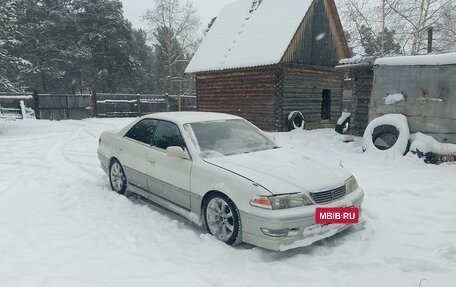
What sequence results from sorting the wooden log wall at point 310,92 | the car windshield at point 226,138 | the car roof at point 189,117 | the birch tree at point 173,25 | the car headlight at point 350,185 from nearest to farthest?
the car headlight at point 350,185 < the car windshield at point 226,138 < the car roof at point 189,117 < the wooden log wall at point 310,92 < the birch tree at point 173,25

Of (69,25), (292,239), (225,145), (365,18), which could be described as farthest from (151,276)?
(69,25)

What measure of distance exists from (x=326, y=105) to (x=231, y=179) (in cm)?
1551

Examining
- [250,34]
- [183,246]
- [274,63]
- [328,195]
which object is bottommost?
[183,246]

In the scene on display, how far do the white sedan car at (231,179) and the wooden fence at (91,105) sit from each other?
665 inches

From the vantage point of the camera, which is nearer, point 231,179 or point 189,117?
point 231,179

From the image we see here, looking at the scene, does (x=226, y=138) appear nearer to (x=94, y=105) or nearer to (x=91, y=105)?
(x=94, y=105)

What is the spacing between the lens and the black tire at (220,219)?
12.8 feet

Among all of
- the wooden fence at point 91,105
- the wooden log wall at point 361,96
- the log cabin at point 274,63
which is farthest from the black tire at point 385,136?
the wooden fence at point 91,105

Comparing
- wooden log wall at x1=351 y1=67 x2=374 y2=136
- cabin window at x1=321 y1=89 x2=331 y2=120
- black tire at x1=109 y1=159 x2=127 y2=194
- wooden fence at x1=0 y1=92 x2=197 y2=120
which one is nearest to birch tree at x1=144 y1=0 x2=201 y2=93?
wooden fence at x1=0 y1=92 x2=197 y2=120

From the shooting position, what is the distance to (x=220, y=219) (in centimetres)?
412

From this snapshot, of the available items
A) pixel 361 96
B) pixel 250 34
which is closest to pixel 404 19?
pixel 250 34

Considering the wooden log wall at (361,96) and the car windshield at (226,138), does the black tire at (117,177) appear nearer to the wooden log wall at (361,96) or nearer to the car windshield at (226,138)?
the car windshield at (226,138)

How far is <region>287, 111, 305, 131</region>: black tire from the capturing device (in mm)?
15180

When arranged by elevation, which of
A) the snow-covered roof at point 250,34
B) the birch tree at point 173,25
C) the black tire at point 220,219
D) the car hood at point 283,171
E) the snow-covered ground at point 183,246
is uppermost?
the birch tree at point 173,25
